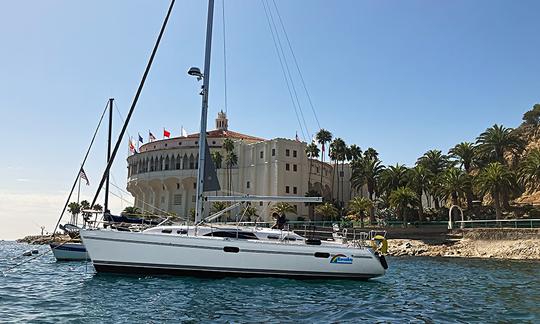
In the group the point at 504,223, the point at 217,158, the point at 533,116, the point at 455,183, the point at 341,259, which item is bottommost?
the point at 341,259

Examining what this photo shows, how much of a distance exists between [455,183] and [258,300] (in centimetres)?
4368

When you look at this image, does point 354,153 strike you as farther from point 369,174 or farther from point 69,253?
point 69,253

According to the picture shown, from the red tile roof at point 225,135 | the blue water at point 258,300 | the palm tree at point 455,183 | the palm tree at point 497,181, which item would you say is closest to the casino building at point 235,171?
the red tile roof at point 225,135

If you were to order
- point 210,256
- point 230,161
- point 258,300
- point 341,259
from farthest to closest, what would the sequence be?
point 230,161 < point 341,259 < point 210,256 < point 258,300

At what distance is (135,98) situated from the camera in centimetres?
2222

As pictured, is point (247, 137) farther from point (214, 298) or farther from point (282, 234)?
point (214, 298)

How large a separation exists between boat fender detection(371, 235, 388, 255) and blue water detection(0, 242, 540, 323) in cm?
141

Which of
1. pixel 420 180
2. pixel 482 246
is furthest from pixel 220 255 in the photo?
pixel 420 180

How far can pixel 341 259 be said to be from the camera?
1827 centimetres

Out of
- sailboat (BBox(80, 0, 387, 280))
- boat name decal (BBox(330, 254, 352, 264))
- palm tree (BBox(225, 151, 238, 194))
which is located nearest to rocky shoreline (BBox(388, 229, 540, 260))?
sailboat (BBox(80, 0, 387, 280))

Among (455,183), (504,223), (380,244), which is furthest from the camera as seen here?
(455,183)

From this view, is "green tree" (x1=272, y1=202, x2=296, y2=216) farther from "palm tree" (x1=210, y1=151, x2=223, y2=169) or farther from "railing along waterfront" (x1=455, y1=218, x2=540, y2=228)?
"railing along waterfront" (x1=455, y1=218, x2=540, y2=228)

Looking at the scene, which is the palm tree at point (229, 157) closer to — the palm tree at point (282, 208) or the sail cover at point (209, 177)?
the palm tree at point (282, 208)

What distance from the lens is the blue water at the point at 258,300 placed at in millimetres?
11430
